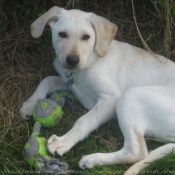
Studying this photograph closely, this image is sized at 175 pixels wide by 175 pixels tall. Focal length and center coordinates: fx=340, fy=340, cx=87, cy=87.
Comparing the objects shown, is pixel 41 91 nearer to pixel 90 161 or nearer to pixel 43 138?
pixel 43 138

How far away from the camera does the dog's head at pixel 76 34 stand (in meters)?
3.52

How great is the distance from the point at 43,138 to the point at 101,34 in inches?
49.9

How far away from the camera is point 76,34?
3.60m

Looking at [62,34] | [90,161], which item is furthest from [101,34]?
[90,161]

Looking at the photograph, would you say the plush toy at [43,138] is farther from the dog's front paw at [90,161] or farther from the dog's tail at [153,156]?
the dog's tail at [153,156]

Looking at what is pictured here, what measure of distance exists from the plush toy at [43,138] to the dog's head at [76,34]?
0.47m

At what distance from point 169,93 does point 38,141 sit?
57.6 inches

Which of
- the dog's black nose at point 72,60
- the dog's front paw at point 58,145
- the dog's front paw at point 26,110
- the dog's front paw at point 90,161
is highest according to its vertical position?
the dog's black nose at point 72,60

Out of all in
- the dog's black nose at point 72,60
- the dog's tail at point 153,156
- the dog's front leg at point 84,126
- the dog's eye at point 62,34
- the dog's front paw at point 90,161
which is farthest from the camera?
the dog's eye at point 62,34

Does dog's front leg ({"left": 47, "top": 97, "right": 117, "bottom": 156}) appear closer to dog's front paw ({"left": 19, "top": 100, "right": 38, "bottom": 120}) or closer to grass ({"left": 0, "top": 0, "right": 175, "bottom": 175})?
grass ({"left": 0, "top": 0, "right": 175, "bottom": 175})

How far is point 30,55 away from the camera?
4.74m

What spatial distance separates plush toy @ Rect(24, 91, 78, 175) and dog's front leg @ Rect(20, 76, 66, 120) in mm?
154

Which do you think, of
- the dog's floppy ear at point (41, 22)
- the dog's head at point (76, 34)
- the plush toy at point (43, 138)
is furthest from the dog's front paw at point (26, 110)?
the dog's floppy ear at point (41, 22)

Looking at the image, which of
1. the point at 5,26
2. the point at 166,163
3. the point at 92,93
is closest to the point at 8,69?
the point at 5,26
